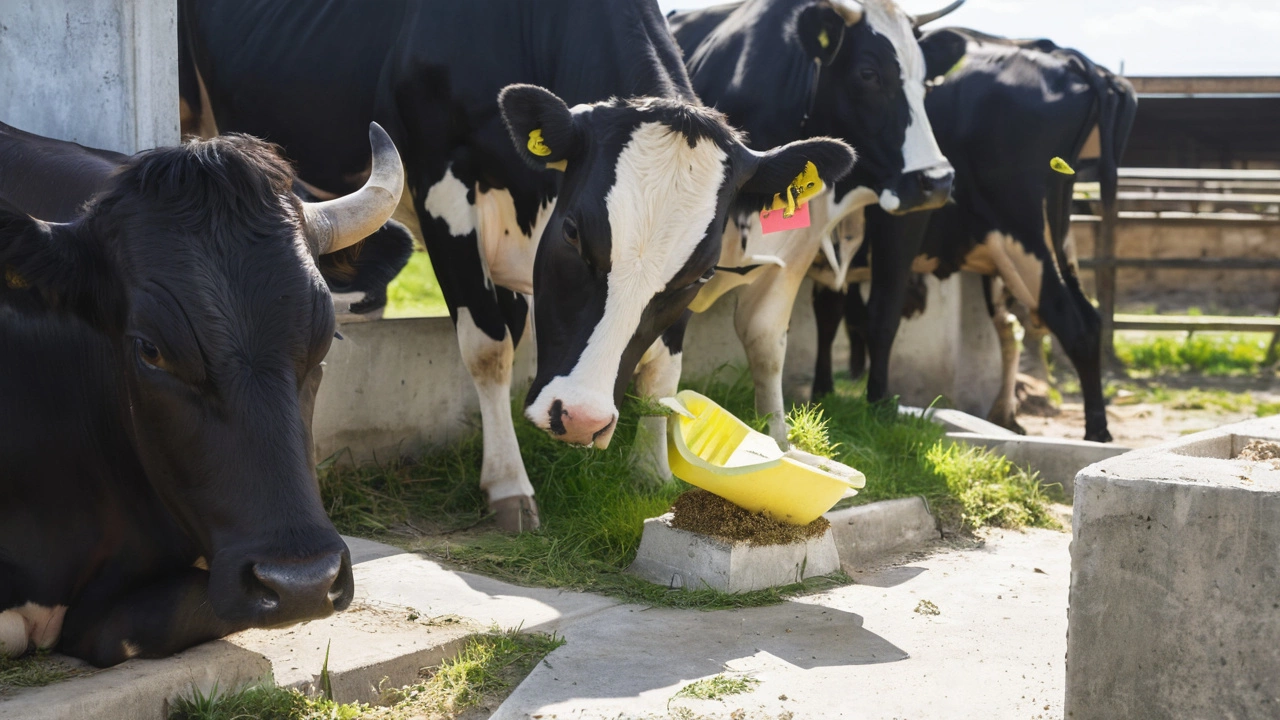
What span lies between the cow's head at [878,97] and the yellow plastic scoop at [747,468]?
1.95 meters

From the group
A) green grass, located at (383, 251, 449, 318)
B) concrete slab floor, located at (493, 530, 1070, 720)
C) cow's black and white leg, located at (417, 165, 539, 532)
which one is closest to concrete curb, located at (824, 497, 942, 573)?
concrete slab floor, located at (493, 530, 1070, 720)

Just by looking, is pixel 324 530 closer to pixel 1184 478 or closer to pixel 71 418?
pixel 71 418

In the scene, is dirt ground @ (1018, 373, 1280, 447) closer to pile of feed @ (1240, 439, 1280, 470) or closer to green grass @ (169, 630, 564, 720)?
pile of feed @ (1240, 439, 1280, 470)

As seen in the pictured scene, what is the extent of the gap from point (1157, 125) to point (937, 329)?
751 centimetres

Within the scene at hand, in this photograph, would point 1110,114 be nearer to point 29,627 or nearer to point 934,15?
point 934,15

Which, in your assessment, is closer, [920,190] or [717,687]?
[717,687]

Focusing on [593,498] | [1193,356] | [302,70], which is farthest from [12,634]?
[1193,356]

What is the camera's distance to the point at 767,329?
6.00 metres

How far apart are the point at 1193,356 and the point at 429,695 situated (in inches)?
396

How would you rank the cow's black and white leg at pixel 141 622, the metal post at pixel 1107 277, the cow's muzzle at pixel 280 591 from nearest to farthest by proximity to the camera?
the cow's muzzle at pixel 280 591 → the cow's black and white leg at pixel 141 622 → the metal post at pixel 1107 277

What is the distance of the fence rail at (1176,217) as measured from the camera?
11047 mm

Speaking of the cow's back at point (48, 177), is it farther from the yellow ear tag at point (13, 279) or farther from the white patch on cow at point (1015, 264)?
the white patch on cow at point (1015, 264)

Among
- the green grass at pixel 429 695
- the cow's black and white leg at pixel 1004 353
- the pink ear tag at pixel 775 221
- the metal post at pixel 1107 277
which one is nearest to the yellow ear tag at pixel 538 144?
the pink ear tag at pixel 775 221

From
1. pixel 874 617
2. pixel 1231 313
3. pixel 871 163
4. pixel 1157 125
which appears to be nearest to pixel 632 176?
pixel 874 617
